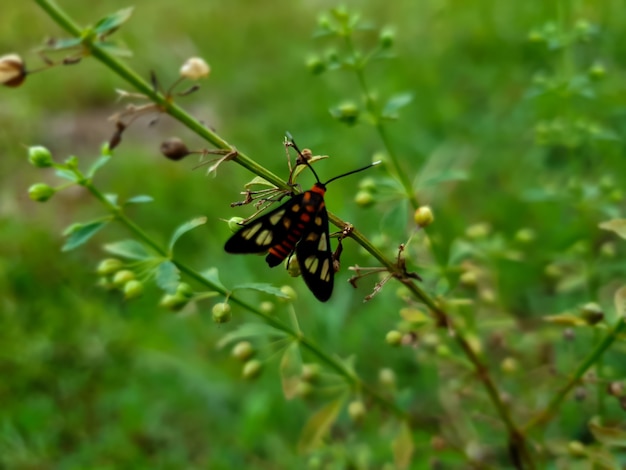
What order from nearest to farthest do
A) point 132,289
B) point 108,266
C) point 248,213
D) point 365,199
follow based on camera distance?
point 132,289 < point 108,266 < point 365,199 < point 248,213

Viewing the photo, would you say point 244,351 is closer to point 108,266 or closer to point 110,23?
point 108,266

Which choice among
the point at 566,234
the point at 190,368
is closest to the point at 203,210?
the point at 190,368

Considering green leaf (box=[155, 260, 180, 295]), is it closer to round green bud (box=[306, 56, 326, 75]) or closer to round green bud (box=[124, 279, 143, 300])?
round green bud (box=[124, 279, 143, 300])

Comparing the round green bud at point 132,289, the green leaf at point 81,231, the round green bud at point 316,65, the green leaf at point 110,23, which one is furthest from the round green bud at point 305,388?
the green leaf at point 110,23

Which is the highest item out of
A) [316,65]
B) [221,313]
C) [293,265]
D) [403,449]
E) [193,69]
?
[316,65]

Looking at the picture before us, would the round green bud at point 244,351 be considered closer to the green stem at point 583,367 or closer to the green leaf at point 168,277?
the green leaf at point 168,277

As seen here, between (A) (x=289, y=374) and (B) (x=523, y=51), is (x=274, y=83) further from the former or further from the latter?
(A) (x=289, y=374)

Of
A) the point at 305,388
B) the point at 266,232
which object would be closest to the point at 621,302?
the point at 266,232
